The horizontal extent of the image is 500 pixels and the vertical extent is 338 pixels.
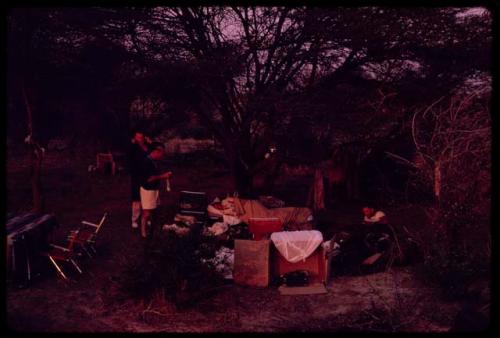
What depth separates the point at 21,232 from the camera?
7.02 m

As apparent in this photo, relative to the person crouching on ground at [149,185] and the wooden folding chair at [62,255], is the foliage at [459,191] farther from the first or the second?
the wooden folding chair at [62,255]

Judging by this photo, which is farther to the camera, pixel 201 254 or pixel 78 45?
pixel 78 45

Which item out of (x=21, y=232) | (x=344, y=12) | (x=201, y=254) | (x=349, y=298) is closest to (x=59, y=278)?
(x=21, y=232)

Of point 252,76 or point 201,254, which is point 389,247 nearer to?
point 201,254

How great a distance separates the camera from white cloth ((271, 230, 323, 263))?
748 centimetres

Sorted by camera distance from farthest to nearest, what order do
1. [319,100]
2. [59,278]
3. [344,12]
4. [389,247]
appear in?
[319,100] → [344,12] → [389,247] → [59,278]

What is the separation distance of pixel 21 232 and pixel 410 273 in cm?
568

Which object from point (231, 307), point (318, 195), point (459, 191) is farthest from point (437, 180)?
point (318, 195)

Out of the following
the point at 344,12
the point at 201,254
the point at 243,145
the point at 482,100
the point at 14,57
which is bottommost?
the point at 201,254

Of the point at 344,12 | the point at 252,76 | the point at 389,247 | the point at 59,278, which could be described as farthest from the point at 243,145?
the point at 59,278

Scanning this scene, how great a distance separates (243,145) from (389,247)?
4969mm

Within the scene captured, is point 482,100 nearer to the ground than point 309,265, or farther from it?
farther from it

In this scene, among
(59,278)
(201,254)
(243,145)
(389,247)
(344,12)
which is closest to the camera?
(201,254)

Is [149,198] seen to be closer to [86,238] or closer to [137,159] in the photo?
[137,159]
